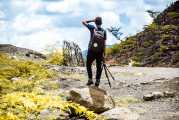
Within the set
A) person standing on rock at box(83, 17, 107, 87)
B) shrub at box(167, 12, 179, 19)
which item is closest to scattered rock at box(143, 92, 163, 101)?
person standing on rock at box(83, 17, 107, 87)

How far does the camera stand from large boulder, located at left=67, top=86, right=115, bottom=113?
7.20 m

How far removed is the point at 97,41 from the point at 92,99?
1.34 metres

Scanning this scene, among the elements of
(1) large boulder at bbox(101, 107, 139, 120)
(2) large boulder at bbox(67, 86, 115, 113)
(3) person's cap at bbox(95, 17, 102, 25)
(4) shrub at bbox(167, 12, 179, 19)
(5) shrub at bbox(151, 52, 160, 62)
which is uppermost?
(4) shrub at bbox(167, 12, 179, 19)

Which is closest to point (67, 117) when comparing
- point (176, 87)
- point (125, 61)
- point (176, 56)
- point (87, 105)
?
point (87, 105)

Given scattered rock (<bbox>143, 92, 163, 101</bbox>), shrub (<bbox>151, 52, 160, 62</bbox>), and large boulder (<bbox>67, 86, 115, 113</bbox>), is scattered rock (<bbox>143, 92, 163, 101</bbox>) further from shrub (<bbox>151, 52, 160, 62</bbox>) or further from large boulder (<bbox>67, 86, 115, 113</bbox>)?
shrub (<bbox>151, 52, 160, 62</bbox>)

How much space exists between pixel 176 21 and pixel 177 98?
75.7ft

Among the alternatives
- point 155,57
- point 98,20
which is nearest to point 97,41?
point 98,20

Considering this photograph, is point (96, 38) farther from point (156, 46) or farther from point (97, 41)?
point (156, 46)

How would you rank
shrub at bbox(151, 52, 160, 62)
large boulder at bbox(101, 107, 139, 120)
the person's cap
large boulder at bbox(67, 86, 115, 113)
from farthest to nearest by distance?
shrub at bbox(151, 52, 160, 62)
the person's cap
large boulder at bbox(67, 86, 115, 113)
large boulder at bbox(101, 107, 139, 120)

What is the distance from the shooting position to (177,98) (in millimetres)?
9562

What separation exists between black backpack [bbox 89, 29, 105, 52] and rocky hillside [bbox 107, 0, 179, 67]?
13960mm

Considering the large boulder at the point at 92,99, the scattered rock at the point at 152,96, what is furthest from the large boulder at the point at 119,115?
the scattered rock at the point at 152,96

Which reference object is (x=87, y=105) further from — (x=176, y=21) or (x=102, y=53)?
(x=176, y=21)

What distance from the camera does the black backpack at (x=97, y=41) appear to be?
25.4 ft
